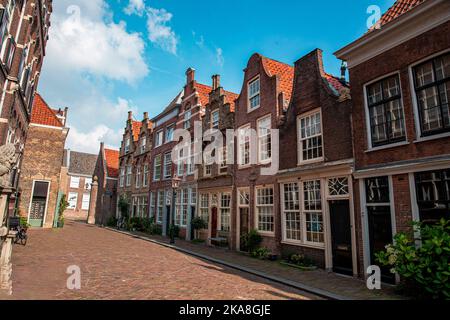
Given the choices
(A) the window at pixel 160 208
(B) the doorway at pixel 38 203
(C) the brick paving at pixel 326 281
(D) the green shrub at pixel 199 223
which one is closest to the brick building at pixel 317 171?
(C) the brick paving at pixel 326 281

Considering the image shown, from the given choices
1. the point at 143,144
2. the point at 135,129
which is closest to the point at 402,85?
the point at 143,144

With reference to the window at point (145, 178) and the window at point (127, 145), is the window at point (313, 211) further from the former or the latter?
the window at point (127, 145)

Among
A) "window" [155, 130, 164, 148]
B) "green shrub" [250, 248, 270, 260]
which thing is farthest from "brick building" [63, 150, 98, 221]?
"green shrub" [250, 248, 270, 260]

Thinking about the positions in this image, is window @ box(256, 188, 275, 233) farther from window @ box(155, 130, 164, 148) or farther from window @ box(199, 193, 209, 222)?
window @ box(155, 130, 164, 148)

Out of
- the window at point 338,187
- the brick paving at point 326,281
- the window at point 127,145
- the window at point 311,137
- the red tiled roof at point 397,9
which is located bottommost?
the brick paving at point 326,281

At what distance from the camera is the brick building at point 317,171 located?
10828 millimetres

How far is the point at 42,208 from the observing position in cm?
2644

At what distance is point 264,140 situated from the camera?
51.2 ft

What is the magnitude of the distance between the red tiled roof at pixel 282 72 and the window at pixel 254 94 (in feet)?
3.38

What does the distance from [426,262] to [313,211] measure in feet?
16.8

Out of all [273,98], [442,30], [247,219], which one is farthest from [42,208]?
[442,30]

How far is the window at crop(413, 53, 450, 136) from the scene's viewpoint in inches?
325

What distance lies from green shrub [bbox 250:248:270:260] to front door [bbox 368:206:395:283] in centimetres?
519
